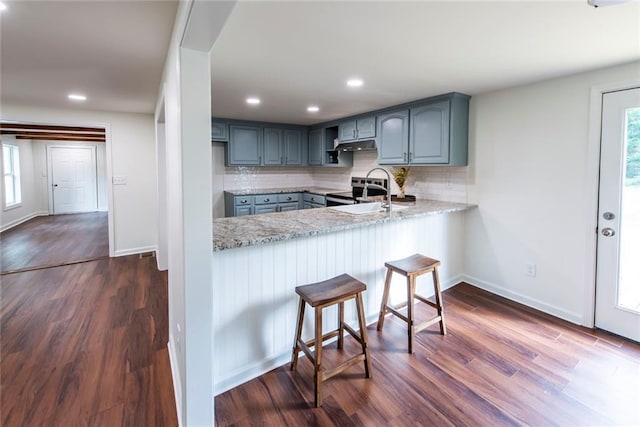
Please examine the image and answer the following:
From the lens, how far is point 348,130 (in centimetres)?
457

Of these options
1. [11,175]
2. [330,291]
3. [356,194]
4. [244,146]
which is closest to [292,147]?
[244,146]

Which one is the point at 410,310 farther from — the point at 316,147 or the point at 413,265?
the point at 316,147

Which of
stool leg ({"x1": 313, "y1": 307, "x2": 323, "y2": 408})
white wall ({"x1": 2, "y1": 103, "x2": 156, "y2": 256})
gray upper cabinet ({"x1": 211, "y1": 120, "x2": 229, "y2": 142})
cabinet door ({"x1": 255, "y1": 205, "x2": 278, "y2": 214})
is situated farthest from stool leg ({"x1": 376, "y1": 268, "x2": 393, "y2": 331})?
white wall ({"x1": 2, "y1": 103, "x2": 156, "y2": 256})

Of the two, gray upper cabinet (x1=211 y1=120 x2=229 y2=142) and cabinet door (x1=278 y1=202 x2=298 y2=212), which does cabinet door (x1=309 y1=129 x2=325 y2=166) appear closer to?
cabinet door (x1=278 y1=202 x2=298 y2=212)

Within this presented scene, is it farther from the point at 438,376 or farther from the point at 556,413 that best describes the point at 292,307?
the point at 556,413

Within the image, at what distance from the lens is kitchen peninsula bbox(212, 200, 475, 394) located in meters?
1.89

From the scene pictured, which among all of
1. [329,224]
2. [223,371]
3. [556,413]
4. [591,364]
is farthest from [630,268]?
[223,371]

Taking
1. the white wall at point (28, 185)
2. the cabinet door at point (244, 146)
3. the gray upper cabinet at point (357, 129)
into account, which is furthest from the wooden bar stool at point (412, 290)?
the white wall at point (28, 185)

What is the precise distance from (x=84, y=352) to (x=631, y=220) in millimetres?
4273

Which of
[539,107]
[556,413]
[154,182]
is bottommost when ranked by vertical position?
[556,413]

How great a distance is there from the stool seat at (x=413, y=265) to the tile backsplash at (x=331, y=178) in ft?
4.33

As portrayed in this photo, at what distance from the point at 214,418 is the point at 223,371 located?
11.5 inches

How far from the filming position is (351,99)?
3453 mm

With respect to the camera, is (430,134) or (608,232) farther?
(430,134)
